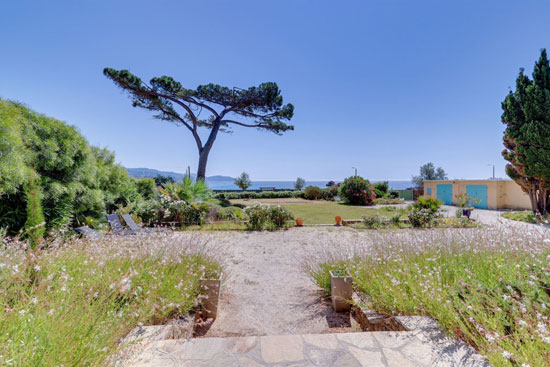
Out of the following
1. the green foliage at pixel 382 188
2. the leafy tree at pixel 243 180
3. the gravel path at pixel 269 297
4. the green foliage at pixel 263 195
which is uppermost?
the leafy tree at pixel 243 180

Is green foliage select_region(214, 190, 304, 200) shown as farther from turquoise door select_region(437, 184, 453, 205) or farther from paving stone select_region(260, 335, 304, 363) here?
paving stone select_region(260, 335, 304, 363)

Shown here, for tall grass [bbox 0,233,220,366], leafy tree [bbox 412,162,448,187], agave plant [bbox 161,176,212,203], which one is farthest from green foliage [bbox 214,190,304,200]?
leafy tree [bbox 412,162,448,187]

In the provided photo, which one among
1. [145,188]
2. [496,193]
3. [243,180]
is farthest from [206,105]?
[496,193]

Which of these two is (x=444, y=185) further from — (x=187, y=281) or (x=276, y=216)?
(x=187, y=281)

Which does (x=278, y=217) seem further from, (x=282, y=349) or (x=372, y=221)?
(x=282, y=349)

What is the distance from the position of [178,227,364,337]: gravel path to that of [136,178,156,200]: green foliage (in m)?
7.26

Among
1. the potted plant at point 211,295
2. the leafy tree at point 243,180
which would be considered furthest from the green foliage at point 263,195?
the potted plant at point 211,295

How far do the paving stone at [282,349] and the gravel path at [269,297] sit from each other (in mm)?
707

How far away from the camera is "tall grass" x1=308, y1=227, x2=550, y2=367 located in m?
1.58

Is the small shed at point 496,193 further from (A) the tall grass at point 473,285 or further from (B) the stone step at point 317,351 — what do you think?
(B) the stone step at point 317,351

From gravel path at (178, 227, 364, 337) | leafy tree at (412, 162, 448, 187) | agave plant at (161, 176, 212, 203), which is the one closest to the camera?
gravel path at (178, 227, 364, 337)

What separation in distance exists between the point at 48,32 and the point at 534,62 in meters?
18.9

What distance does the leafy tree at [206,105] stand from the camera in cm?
1520

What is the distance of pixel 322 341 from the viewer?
6.82 ft
